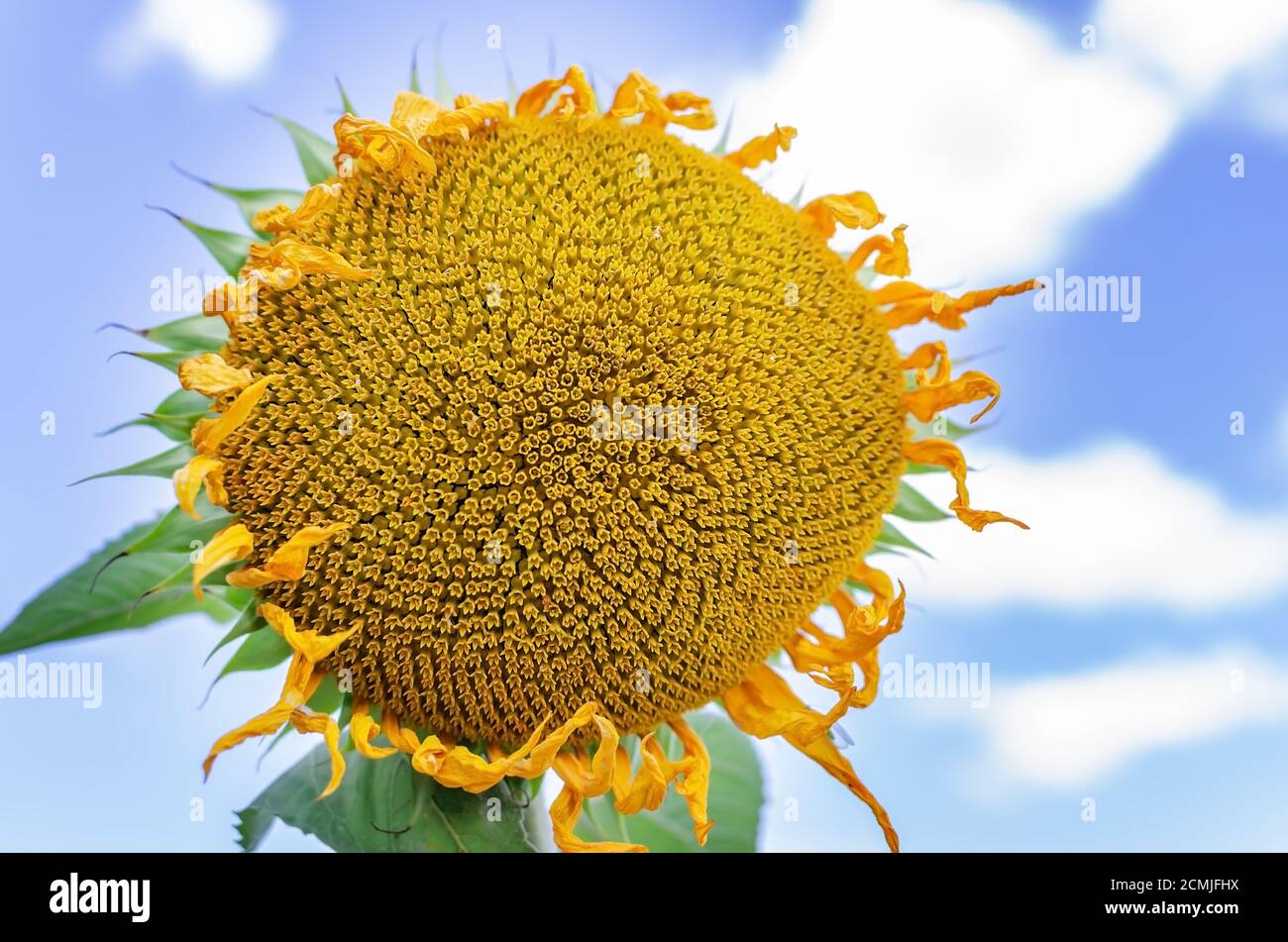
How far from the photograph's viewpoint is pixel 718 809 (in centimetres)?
329

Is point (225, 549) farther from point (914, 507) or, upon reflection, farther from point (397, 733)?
point (914, 507)

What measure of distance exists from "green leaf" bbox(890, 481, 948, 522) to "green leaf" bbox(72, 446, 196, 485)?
5.26 feet

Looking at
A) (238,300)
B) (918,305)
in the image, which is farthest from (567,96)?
(918,305)

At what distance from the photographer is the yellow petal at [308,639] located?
6.25 feet

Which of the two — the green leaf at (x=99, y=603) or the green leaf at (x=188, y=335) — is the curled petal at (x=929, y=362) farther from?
the green leaf at (x=99, y=603)

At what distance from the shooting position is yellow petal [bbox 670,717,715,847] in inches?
85.0

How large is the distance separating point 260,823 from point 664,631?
1122mm

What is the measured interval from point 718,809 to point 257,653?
162 cm

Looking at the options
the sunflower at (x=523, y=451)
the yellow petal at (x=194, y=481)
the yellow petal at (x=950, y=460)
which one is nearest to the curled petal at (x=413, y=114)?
the sunflower at (x=523, y=451)

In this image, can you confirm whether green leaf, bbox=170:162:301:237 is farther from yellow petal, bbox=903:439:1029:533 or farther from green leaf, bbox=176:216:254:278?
yellow petal, bbox=903:439:1029:533

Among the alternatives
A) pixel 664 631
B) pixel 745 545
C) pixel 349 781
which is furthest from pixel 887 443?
pixel 349 781

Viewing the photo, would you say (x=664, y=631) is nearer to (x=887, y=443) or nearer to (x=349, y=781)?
(x=887, y=443)

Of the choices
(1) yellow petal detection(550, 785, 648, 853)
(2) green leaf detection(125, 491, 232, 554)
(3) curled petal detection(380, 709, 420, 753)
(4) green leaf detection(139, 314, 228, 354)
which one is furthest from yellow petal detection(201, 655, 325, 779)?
(4) green leaf detection(139, 314, 228, 354)

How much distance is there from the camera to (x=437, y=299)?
196 centimetres
